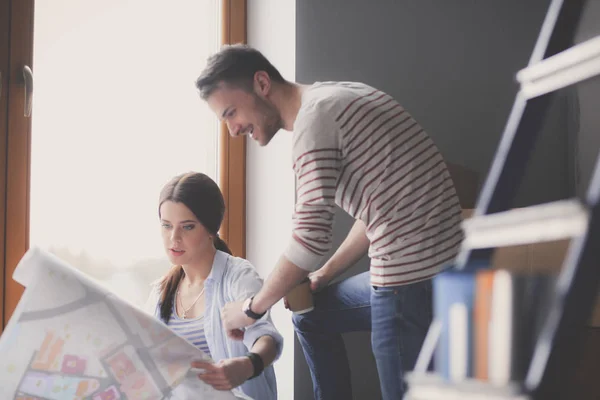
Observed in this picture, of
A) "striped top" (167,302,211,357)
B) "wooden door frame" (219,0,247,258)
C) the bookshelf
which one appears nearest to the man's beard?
"striped top" (167,302,211,357)

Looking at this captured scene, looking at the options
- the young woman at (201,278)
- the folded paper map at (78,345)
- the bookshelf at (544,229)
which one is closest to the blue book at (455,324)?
the bookshelf at (544,229)

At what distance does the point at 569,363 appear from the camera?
0.65 m

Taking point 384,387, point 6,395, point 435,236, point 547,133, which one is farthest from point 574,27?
point 547,133

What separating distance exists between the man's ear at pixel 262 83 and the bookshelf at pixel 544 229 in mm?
816

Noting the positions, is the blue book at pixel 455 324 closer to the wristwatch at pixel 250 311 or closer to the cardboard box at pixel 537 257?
the wristwatch at pixel 250 311

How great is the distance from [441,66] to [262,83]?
3.62 feet

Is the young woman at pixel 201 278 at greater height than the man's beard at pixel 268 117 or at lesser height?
lesser

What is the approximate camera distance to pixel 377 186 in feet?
4.79

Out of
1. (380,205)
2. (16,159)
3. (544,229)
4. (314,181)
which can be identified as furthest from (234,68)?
(544,229)

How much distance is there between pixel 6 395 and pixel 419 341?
787mm

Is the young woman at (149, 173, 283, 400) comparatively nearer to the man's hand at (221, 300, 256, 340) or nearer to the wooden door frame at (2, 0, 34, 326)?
the man's hand at (221, 300, 256, 340)

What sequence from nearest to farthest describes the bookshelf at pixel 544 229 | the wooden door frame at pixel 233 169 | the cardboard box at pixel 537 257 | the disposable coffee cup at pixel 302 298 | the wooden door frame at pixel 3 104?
the bookshelf at pixel 544 229 → the disposable coffee cup at pixel 302 298 → the cardboard box at pixel 537 257 → the wooden door frame at pixel 3 104 → the wooden door frame at pixel 233 169

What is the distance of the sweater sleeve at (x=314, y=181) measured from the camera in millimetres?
1428

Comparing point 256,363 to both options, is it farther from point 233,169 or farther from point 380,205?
point 233,169
